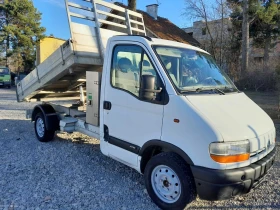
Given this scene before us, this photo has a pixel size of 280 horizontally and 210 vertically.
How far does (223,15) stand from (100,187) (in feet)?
71.9

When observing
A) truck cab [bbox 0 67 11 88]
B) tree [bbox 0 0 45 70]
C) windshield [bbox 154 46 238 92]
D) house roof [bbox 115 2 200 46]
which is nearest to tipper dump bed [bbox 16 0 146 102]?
windshield [bbox 154 46 238 92]

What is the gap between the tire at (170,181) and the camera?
311cm

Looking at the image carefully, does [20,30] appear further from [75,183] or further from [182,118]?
[182,118]

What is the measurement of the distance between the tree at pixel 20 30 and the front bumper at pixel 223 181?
3349cm

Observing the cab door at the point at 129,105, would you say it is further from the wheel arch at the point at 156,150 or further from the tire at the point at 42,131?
the tire at the point at 42,131

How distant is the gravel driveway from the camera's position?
11.6 ft

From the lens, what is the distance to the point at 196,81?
11.9 feet

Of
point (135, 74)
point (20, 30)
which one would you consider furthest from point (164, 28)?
point (135, 74)

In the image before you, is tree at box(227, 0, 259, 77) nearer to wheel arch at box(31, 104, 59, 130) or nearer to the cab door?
wheel arch at box(31, 104, 59, 130)

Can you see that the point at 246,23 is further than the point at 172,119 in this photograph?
Yes

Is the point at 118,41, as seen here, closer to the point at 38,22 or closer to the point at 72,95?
the point at 72,95

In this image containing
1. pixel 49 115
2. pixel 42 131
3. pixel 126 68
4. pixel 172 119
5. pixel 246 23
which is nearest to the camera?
pixel 172 119

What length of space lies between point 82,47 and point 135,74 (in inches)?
71.4

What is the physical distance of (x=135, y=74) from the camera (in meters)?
3.74
